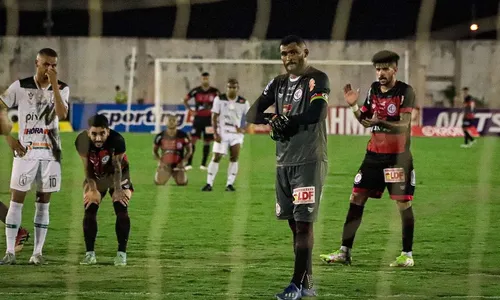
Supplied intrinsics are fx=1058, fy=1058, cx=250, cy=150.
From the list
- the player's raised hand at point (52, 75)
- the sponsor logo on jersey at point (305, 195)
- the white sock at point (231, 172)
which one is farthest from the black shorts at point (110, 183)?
the white sock at point (231, 172)

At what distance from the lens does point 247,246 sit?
11.2 metres

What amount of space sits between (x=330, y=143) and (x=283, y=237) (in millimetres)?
19601

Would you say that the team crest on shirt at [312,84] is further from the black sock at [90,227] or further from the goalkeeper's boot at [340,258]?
the black sock at [90,227]

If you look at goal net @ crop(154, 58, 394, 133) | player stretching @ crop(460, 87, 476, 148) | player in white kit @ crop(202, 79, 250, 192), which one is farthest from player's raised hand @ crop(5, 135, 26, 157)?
goal net @ crop(154, 58, 394, 133)

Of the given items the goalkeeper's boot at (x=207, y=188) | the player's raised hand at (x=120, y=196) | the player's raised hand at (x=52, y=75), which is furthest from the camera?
the goalkeeper's boot at (x=207, y=188)

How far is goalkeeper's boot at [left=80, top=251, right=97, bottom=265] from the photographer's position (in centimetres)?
976

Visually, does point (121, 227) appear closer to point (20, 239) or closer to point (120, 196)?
point (120, 196)

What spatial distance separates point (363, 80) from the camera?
39375 mm

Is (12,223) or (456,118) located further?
(456,118)

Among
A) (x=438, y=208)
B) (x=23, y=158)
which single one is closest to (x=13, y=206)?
(x=23, y=158)

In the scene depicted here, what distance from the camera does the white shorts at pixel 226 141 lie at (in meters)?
18.2

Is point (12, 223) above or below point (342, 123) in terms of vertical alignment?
below

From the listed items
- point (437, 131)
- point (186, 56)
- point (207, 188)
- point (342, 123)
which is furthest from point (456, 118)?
point (207, 188)

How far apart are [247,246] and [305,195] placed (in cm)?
335
